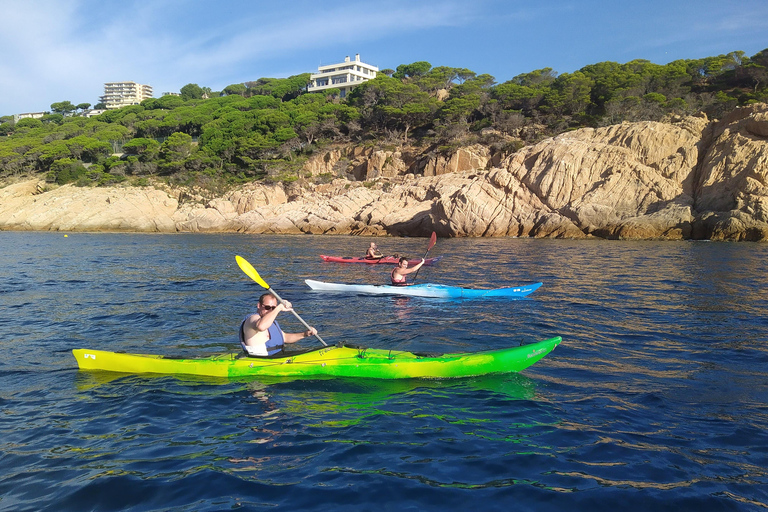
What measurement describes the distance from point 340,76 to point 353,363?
8700 centimetres

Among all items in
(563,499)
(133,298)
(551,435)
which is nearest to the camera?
(563,499)

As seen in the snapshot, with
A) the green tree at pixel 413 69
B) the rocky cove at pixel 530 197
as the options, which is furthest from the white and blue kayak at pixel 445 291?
the green tree at pixel 413 69

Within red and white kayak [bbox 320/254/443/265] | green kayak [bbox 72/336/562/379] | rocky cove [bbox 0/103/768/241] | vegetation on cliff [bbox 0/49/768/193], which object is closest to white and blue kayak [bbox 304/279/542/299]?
red and white kayak [bbox 320/254/443/265]

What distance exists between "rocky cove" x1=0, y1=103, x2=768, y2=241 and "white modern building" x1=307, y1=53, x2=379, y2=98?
42.6 metres

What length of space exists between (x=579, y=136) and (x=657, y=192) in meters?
7.33

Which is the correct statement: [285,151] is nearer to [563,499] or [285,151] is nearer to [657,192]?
[657,192]

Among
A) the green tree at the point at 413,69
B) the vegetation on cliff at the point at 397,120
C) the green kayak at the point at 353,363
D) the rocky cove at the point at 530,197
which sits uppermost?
the green tree at the point at 413,69

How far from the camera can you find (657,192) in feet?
94.1

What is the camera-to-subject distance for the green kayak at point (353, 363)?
637 cm

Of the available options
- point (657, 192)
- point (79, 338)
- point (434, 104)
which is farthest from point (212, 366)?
point (434, 104)

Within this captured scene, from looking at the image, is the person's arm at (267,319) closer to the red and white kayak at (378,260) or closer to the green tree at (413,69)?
the red and white kayak at (378,260)

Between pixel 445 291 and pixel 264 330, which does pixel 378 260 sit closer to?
pixel 445 291

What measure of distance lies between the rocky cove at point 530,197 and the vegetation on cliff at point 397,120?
15.3 ft

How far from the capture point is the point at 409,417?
5.25 m
